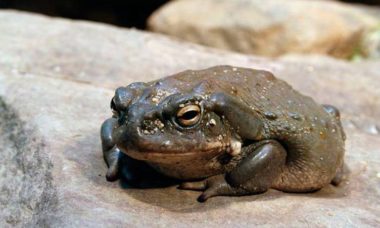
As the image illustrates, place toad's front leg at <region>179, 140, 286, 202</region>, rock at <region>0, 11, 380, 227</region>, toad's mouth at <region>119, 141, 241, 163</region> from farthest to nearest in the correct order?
toad's front leg at <region>179, 140, 286, 202</region>, rock at <region>0, 11, 380, 227</region>, toad's mouth at <region>119, 141, 241, 163</region>

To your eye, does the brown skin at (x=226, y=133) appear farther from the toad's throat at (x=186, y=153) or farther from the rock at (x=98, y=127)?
the rock at (x=98, y=127)

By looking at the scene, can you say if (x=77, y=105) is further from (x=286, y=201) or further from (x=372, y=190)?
(x=372, y=190)

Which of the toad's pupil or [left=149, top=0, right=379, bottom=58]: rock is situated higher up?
the toad's pupil

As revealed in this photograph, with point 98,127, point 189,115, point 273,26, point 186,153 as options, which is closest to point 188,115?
point 189,115

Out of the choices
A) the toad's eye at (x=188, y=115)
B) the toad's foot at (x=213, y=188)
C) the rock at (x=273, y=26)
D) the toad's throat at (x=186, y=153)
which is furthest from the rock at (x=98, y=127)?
the rock at (x=273, y=26)

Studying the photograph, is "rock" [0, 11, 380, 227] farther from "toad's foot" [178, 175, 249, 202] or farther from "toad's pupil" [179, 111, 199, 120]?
"toad's pupil" [179, 111, 199, 120]

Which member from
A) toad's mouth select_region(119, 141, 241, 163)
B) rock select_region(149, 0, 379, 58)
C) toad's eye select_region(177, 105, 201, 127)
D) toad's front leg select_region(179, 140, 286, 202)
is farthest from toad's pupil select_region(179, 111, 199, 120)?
rock select_region(149, 0, 379, 58)

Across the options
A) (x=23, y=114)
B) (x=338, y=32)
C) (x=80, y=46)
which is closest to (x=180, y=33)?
(x=338, y=32)
